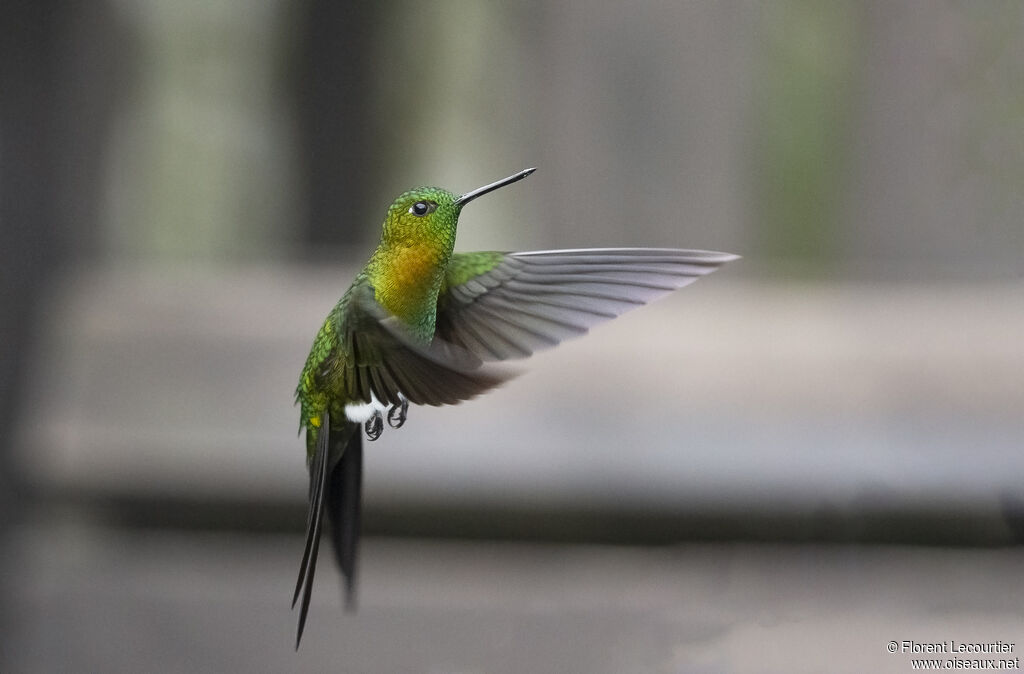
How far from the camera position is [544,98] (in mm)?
1162

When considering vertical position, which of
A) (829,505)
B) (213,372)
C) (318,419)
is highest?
(318,419)

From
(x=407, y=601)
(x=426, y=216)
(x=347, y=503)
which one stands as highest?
(x=426, y=216)

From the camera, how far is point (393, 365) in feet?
1.19

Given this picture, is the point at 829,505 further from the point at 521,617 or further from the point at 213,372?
the point at 213,372

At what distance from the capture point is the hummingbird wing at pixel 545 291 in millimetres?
434

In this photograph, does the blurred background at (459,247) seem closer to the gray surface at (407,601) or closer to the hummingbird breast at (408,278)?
the gray surface at (407,601)

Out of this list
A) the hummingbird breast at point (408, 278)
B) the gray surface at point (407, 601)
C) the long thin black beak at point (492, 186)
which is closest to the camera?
the long thin black beak at point (492, 186)

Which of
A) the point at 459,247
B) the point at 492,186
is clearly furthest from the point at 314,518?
the point at 459,247

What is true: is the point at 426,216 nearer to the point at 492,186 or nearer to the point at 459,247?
the point at 492,186

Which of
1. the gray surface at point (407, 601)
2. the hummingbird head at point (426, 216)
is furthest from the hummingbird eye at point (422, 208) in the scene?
the gray surface at point (407, 601)

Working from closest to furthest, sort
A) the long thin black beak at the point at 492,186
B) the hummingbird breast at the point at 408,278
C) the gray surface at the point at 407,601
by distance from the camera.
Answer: the long thin black beak at the point at 492,186
the hummingbird breast at the point at 408,278
the gray surface at the point at 407,601

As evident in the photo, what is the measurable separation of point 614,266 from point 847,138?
2.73 feet

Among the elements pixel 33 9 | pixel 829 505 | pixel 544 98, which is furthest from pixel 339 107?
pixel 829 505

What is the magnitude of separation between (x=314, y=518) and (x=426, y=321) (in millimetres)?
85
